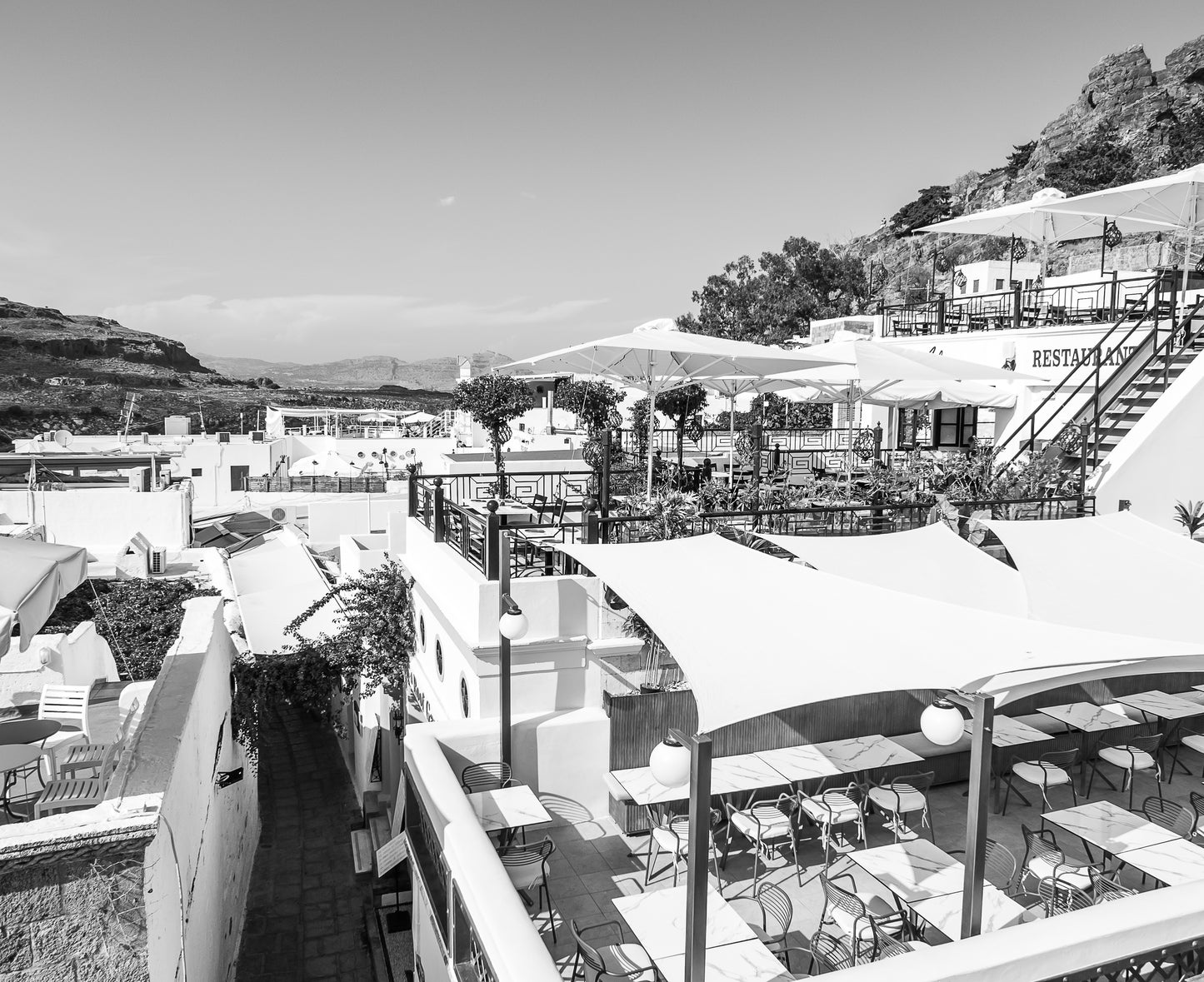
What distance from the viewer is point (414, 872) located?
7.49 meters

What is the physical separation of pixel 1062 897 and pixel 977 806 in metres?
1.95

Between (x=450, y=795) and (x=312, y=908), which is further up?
(x=450, y=795)

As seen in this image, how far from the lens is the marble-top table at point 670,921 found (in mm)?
5105

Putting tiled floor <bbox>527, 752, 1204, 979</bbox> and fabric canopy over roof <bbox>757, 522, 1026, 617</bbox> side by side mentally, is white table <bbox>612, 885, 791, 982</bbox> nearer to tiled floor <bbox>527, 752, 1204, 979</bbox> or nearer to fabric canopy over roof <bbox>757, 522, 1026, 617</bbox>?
tiled floor <bbox>527, 752, 1204, 979</bbox>

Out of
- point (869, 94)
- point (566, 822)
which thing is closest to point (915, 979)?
point (566, 822)

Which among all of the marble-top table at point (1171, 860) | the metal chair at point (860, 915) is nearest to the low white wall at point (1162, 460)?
the marble-top table at point (1171, 860)

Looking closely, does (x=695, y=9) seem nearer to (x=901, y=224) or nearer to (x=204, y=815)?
(x=204, y=815)

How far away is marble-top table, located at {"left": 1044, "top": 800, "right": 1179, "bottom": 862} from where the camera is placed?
6.17m

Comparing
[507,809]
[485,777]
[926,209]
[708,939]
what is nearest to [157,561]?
[485,777]

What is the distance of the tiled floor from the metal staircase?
18.8 ft

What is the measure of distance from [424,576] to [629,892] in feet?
17.6

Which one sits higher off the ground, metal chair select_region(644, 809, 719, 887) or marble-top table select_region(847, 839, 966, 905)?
marble-top table select_region(847, 839, 966, 905)

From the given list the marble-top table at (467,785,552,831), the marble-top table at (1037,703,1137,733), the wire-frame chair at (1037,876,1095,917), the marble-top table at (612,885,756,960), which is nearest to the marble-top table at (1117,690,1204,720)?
the marble-top table at (1037,703,1137,733)

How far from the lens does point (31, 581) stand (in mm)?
7672
